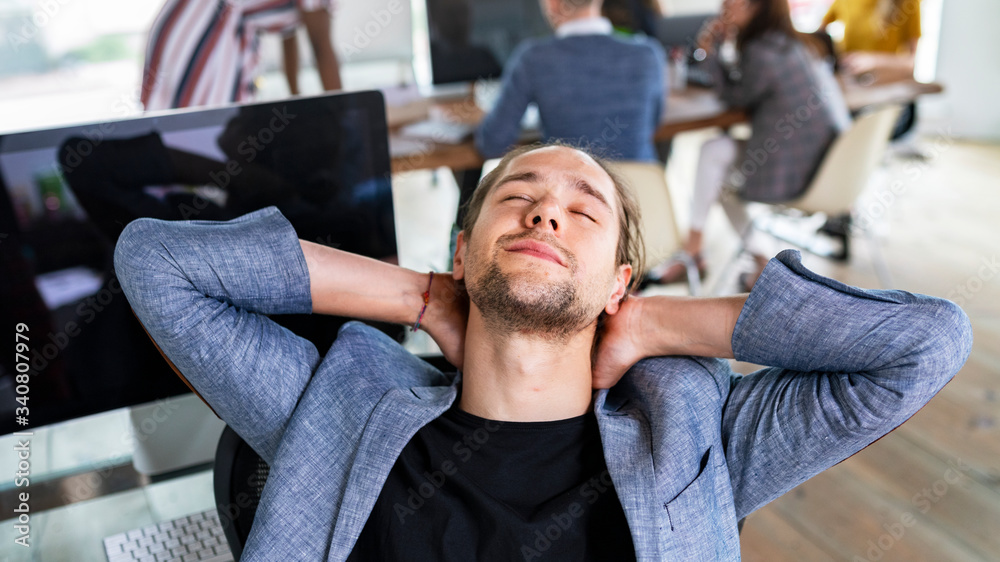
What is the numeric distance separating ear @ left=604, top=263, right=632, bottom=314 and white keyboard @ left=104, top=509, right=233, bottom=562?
70 centimetres

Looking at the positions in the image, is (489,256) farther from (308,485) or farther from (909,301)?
(909,301)

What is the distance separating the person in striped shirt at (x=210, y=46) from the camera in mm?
2348

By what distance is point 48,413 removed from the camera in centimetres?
125

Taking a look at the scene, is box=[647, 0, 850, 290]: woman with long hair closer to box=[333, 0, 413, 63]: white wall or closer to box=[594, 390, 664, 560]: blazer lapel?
box=[333, 0, 413, 63]: white wall

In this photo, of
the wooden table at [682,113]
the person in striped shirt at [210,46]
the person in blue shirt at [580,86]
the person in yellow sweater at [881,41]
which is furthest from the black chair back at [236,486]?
the person in yellow sweater at [881,41]

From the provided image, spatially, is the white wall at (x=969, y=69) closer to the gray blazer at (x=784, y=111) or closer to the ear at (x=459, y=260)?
the gray blazer at (x=784, y=111)

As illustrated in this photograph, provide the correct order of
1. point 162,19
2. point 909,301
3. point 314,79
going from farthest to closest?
point 314,79 < point 162,19 < point 909,301

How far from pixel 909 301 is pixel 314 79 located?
12.2ft

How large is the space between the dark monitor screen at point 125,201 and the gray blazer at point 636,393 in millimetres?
133

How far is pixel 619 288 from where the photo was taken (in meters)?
1.31

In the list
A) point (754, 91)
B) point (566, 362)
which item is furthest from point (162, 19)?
point (754, 91)

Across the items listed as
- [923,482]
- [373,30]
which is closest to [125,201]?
[923,482]

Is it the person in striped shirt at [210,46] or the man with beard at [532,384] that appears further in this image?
the person in striped shirt at [210,46]

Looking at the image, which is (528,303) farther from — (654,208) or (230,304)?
(654,208)
